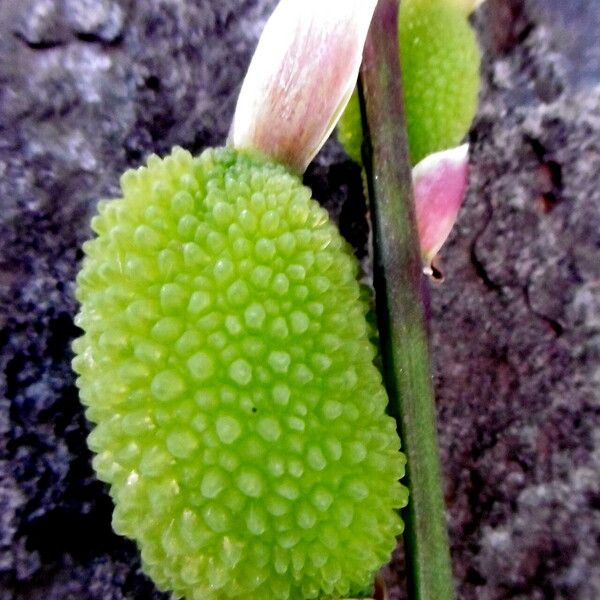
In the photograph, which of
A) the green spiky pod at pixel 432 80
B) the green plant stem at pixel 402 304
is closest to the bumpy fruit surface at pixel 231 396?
the green plant stem at pixel 402 304

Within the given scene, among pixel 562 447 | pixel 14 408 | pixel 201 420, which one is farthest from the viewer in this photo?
pixel 562 447

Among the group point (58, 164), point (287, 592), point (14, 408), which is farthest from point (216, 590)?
point (58, 164)

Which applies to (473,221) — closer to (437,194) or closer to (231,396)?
(437,194)

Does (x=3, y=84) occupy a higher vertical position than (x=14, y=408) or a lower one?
higher

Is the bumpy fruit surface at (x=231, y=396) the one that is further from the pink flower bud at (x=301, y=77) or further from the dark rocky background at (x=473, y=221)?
the dark rocky background at (x=473, y=221)

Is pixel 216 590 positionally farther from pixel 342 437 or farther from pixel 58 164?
pixel 58 164

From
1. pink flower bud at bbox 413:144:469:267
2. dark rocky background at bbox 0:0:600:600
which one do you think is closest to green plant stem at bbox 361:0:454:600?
pink flower bud at bbox 413:144:469:267

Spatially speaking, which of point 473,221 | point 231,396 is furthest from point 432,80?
point 231,396
